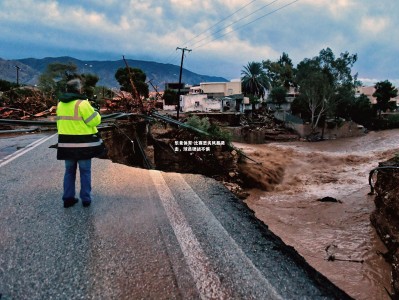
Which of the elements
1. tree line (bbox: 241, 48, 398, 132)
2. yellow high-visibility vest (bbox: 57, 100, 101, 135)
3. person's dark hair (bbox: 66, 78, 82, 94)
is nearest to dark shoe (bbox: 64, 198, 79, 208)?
yellow high-visibility vest (bbox: 57, 100, 101, 135)

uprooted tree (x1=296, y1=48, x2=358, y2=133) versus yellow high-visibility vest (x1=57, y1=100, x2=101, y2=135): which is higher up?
uprooted tree (x1=296, y1=48, x2=358, y2=133)

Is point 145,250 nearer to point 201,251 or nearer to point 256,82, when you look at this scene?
point 201,251

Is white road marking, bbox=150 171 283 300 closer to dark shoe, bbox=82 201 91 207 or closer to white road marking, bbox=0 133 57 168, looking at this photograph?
dark shoe, bbox=82 201 91 207

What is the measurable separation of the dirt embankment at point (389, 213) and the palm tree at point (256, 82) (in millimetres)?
70522

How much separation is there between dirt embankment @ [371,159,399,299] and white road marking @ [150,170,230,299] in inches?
247

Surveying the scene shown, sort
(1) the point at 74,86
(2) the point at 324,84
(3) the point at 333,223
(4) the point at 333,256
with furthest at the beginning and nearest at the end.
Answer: (2) the point at 324,84 → (3) the point at 333,223 → (4) the point at 333,256 → (1) the point at 74,86

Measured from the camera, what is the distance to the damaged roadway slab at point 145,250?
8.17 feet

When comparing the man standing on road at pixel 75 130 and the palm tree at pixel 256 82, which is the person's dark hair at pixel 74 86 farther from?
the palm tree at pixel 256 82

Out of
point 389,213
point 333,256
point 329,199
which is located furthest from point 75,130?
point 329,199

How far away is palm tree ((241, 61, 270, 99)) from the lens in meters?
80.1

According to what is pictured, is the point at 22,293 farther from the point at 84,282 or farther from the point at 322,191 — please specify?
the point at 322,191

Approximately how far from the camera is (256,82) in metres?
80.0

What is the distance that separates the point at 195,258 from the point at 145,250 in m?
0.54

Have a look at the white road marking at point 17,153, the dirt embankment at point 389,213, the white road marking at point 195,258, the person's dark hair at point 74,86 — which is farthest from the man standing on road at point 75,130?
the dirt embankment at point 389,213
